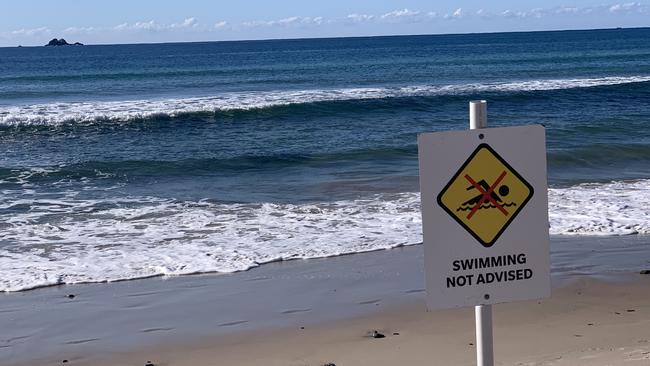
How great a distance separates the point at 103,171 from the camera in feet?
60.8

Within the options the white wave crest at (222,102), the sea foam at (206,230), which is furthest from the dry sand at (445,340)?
the white wave crest at (222,102)

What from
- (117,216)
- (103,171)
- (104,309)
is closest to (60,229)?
(117,216)

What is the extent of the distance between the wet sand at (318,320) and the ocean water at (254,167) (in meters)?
0.75

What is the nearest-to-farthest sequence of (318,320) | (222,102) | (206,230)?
(318,320)
(206,230)
(222,102)

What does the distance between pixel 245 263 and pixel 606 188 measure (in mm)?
7209

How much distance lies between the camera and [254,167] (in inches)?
733

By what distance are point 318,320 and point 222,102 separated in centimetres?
→ 2411

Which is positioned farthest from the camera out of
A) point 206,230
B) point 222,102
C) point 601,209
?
point 222,102

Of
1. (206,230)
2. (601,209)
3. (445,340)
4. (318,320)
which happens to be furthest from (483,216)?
(601,209)

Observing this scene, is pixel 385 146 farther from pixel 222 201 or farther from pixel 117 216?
pixel 117 216

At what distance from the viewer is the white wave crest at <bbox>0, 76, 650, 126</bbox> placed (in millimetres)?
28000

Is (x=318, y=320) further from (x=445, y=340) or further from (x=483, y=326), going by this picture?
(x=483, y=326)

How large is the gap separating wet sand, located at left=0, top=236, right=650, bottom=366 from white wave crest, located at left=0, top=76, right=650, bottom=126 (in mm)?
19481

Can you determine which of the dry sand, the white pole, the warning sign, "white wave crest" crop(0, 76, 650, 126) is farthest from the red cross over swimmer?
"white wave crest" crop(0, 76, 650, 126)
